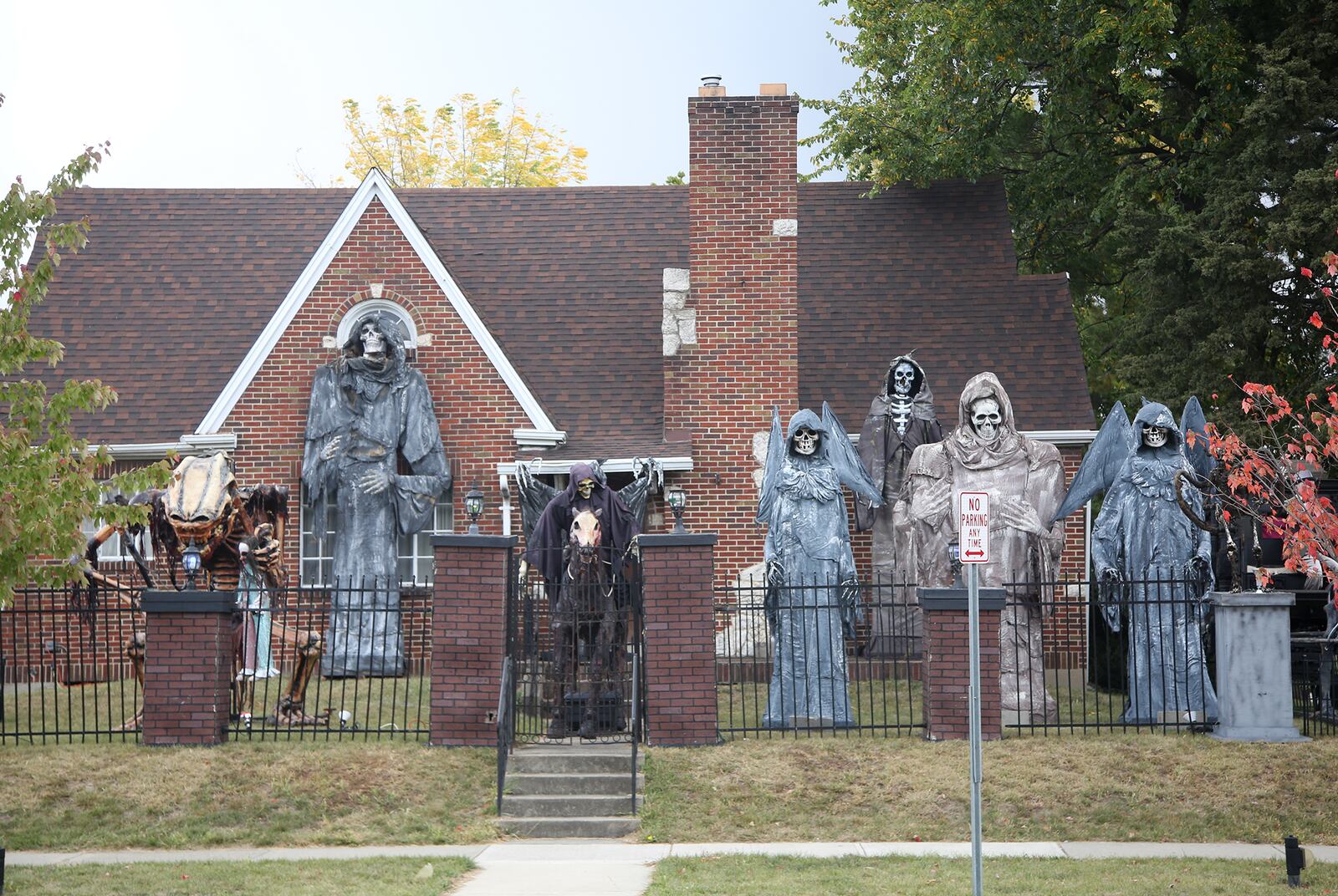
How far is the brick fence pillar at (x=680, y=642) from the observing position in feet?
47.5

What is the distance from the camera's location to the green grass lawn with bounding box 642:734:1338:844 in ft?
41.9

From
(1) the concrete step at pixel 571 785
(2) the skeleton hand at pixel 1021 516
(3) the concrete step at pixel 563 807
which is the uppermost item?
(2) the skeleton hand at pixel 1021 516

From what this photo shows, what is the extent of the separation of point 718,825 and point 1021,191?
15.9 m

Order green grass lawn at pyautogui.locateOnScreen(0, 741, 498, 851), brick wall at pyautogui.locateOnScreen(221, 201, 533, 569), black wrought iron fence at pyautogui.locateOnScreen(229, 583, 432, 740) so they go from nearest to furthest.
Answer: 1. green grass lawn at pyautogui.locateOnScreen(0, 741, 498, 851)
2. black wrought iron fence at pyautogui.locateOnScreen(229, 583, 432, 740)
3. brick wall at pyautogui.locateOnScreen(221, 201, 533, 569)

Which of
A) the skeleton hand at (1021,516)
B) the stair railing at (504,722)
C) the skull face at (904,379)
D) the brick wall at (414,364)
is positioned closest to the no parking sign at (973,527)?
the stair railing at (504,722)

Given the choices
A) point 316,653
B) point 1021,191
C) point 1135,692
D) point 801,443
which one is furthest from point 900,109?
point 316,653

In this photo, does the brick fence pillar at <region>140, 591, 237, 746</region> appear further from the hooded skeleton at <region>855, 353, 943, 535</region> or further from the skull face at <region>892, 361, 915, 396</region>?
the skull face at <region>892, 361, 915, 396</region>

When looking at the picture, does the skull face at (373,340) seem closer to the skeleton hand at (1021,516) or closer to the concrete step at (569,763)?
the concrete step at (569,763)

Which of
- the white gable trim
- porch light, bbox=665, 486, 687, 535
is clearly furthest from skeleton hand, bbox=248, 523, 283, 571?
the white gable trim

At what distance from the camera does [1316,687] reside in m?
15.6

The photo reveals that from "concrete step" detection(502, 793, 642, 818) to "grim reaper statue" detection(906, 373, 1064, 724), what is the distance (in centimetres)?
456

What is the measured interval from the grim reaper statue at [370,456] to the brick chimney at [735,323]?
3.19 m

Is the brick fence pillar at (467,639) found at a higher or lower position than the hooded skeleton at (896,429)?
lower

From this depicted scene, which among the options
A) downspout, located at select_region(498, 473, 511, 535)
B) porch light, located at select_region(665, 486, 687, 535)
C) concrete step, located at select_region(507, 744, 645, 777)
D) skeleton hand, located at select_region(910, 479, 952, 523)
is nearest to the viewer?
concrete step, located at select_region(507, 744, 645, 777)
